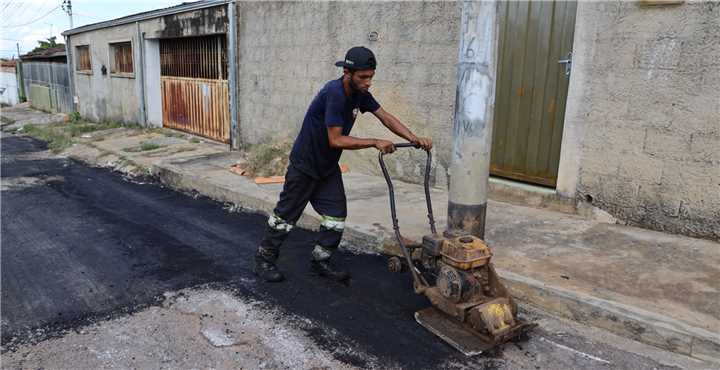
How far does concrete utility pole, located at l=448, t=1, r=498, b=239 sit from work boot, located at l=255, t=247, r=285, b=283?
144 centimetres

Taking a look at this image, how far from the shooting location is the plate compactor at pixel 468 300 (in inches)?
123

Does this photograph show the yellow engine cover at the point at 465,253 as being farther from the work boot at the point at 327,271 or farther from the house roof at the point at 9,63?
the house roof at the point at 9,63

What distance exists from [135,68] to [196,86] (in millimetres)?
3184

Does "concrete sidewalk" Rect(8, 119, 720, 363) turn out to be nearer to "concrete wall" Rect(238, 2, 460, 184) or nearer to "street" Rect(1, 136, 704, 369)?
"street" Rect(1, 136, 704, 369)

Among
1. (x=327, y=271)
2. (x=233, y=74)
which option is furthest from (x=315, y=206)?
(x=233, y=74)

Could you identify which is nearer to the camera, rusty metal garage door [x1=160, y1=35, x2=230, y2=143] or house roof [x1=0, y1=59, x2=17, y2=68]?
rusty metal garage door [x1=160, y1=35, x2=230, y2=143]

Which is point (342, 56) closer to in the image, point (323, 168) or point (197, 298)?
point (323, 168)

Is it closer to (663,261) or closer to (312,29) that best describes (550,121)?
(663,261)

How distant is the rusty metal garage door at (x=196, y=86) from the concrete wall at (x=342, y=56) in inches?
43.0

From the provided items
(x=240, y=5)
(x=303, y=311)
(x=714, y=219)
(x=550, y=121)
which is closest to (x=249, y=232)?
(x=303, y=311)

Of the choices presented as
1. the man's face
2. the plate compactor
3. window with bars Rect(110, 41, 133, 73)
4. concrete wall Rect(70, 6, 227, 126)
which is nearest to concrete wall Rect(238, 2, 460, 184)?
concrete wall Rect(70, 6, 227, 126)

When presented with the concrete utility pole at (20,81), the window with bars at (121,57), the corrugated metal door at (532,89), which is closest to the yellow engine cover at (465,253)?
the corrugated metal door at (532,89)

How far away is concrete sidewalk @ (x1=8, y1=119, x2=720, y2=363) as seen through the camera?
129 inches

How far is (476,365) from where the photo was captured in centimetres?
298
